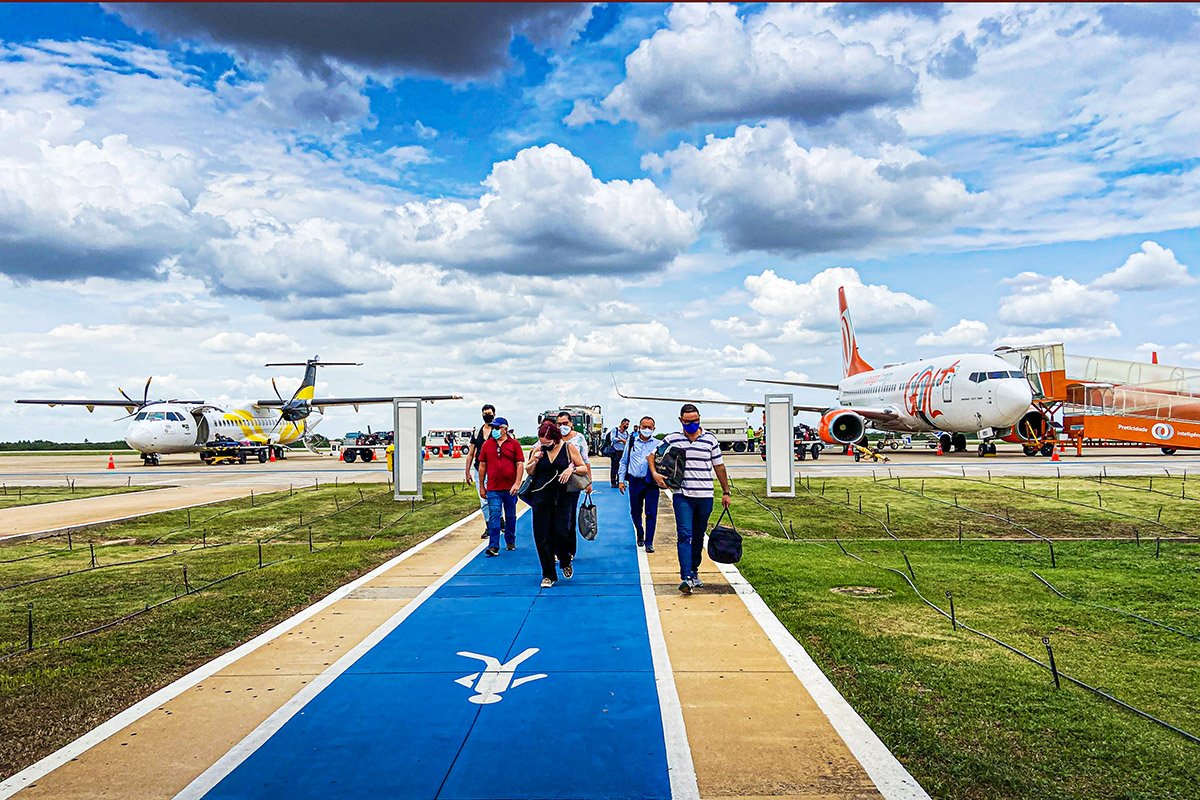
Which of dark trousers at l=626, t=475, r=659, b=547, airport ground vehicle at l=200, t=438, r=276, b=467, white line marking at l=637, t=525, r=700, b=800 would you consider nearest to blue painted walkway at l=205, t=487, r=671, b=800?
white line marking at l=637, t=525, r=700, b=800

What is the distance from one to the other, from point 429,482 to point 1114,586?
856 inches

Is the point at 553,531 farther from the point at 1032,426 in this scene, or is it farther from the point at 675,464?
the point at 1032,426

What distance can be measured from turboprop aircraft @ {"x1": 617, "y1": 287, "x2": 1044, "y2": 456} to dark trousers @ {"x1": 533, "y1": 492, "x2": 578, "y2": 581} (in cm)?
2885

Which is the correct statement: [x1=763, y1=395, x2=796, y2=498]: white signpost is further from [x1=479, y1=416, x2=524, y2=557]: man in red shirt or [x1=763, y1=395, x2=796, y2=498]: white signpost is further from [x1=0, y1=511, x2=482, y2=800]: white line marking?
[x1=0, y1=511, x2=482, y2=800]: white line marking

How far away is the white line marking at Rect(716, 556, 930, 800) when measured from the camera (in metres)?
4.27

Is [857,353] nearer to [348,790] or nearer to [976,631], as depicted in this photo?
[976,631]

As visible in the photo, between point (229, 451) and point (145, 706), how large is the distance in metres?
44.2

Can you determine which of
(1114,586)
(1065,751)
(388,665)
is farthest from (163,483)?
(1065,751)

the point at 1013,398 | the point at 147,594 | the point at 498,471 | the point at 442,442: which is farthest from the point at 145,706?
the point at 442,442

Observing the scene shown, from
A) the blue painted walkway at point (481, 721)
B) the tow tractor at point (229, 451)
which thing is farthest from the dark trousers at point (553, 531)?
the tow tractor at point (229, 451)

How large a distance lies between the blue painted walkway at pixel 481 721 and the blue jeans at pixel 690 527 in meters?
0.97

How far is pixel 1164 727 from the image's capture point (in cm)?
495

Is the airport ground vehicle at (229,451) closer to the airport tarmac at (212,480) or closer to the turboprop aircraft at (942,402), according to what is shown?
the airport tarmac at (212,480)

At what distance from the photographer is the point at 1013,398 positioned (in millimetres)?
34156
